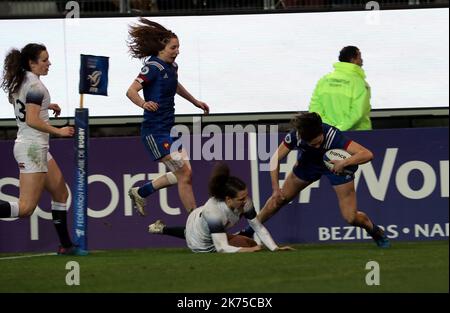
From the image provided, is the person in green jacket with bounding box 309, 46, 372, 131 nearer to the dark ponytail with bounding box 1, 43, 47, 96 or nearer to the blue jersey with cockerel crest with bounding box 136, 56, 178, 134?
the blue jersey with cockerel crest with bounding box 136, 56, 178, 134

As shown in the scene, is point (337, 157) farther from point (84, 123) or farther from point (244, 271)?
point (84, 123)

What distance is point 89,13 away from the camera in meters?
16.1

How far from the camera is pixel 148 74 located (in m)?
13.0

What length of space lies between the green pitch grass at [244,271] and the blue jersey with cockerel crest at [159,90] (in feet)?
4.65

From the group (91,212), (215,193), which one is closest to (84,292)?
(215,193)

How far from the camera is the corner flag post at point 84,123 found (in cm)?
1197

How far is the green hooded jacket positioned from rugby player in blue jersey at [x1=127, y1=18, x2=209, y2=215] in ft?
6.44

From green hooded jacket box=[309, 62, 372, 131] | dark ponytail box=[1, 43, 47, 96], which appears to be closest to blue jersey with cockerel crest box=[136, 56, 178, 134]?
dark ponytail box=[1, 43, 47, 96]

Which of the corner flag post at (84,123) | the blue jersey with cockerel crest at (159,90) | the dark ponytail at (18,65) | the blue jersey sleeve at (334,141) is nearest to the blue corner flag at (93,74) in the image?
the corner flag post at (84,123)

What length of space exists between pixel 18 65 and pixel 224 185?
2390 millimetres

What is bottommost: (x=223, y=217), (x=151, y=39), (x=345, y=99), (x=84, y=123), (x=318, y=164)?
(x=223, y=217)

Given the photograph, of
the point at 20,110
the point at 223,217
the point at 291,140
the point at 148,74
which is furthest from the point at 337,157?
the point at 20,110

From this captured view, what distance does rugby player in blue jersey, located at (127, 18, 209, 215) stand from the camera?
513 inches
